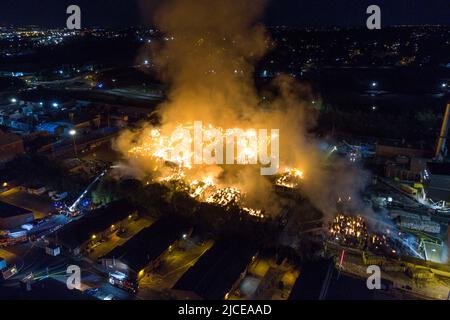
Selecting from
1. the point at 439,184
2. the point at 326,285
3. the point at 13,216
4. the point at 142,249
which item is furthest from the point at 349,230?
the point at 13,216

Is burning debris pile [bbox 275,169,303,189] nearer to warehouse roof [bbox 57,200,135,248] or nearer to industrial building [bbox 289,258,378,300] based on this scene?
industrial building [bbox 289,258,378,300]

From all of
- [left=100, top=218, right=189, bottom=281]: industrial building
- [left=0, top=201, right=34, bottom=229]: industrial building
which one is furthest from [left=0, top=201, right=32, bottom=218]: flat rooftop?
[left=100, top=218, right=189, bottom=281]: industrial building

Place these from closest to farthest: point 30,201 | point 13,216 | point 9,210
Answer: point 13,216, point 9,210, point 30,201

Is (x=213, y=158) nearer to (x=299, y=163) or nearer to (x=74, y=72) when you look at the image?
(x=299, y=163)

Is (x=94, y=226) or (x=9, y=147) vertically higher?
(x=9, y=147)

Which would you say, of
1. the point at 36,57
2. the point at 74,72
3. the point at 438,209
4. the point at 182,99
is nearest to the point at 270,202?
the point at 438,209

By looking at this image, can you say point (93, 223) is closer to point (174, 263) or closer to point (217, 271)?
point (174, 263)
